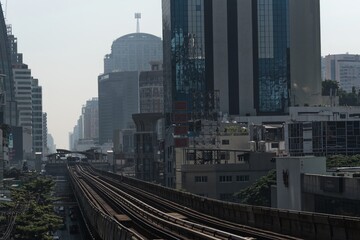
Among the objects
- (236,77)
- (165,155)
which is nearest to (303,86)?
(236,77)

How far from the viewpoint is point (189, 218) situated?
5000cm

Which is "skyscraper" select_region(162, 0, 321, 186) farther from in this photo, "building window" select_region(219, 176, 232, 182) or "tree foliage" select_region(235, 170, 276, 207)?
"tree foliage" select_region(235, 170, 276, 207)

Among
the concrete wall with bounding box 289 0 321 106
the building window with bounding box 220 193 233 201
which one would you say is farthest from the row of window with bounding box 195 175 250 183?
the concrete wall with bounding box 289 0 321 106

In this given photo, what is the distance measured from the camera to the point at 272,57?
178 metres

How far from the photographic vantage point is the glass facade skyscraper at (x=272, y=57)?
177375 millimetres

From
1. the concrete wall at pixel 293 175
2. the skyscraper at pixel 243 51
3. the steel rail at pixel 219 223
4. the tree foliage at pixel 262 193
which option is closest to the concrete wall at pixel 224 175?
the tree foliage at pixel 262 193

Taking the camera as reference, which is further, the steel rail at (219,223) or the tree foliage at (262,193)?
the tree foliage at (262,193)

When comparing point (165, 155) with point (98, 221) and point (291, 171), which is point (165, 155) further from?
point (98, 221)

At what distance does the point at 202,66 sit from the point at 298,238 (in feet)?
463

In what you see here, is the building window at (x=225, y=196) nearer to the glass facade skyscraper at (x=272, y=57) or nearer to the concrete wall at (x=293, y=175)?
the concrete wall at (x=293, y=175)

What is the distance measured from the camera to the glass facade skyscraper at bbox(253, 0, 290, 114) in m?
177

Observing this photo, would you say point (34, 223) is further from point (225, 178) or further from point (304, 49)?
point (304, 49)

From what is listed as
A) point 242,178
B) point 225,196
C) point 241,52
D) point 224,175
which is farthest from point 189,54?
point 225,196

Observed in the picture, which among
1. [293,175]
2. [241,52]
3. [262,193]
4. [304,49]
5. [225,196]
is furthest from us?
[304,49]
